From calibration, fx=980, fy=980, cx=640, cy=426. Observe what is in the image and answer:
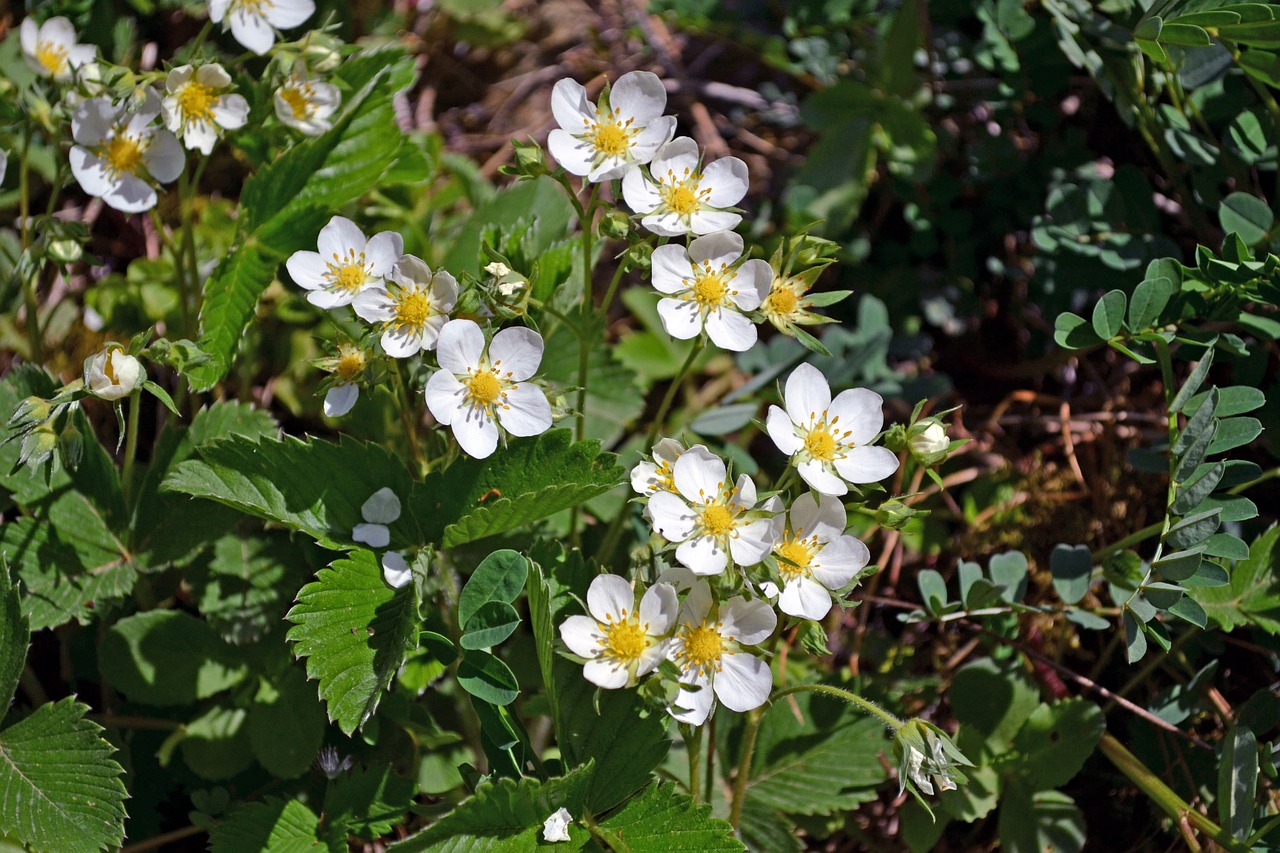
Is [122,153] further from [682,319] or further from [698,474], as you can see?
[698,474]

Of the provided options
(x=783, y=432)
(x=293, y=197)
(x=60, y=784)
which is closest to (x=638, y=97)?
(x=783, y=432)

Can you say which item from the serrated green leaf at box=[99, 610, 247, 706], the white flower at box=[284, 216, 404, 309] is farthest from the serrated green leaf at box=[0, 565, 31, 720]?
the white flower at box=[284, 216, 404, 309]

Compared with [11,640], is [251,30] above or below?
above

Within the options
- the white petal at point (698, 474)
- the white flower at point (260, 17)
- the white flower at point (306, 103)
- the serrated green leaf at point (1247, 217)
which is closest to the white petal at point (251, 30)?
the white flower at point (260, 17)

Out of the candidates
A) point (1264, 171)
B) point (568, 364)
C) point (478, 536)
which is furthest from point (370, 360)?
point (1264, 171)

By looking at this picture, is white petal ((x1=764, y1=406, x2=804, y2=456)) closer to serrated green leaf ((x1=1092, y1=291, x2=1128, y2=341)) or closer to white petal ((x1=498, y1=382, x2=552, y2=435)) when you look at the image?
white petal ((x1=498, y1=382, x2=552, y2=435))

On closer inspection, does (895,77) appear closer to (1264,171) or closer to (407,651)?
(1264,171)
